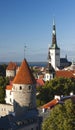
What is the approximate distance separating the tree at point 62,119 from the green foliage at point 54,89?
18125 millimetres

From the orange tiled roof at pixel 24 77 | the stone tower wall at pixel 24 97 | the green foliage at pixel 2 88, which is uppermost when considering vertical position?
the orange tiled roof at pixel 24 77

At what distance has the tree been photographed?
92.9 feet

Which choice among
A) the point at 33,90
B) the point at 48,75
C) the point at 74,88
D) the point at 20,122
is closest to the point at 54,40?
the point at 48,75

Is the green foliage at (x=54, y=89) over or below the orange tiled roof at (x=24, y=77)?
below

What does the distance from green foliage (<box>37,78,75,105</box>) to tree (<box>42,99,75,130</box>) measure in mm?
18125

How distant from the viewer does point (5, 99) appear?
5322cm

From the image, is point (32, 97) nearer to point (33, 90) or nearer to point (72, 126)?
point (33, 90)

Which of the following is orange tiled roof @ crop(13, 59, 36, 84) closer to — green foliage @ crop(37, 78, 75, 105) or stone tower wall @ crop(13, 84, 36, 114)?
stone tower wall @ crop(13, 84, 36, 114)

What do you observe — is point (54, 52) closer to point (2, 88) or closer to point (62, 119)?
point (2, 88)

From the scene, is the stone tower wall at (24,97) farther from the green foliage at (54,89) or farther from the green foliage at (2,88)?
the green foliage at (2,88)

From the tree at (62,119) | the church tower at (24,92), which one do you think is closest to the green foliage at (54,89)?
the church tower at (24,92)

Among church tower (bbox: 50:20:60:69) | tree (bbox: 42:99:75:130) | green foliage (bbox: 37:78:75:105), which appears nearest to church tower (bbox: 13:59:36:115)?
green foliage (bbox: 37:78:75:105)

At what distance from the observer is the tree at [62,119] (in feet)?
92.9

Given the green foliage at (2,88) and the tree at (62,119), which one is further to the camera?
the green foliage at (2,88)
